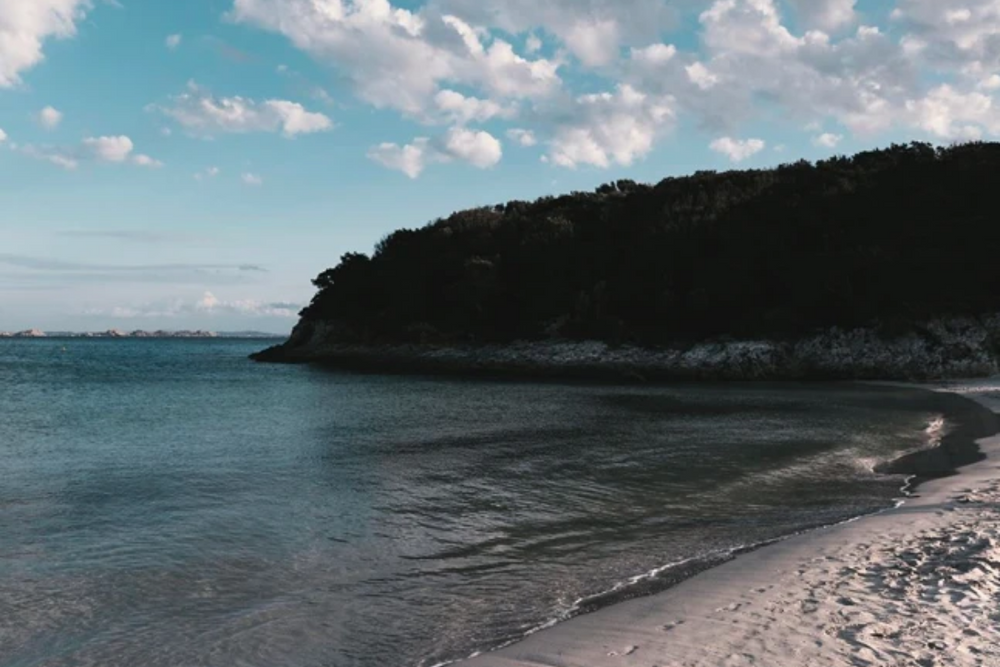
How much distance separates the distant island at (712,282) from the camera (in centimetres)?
4500

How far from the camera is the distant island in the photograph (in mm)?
45000

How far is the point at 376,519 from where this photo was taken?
10984 mm

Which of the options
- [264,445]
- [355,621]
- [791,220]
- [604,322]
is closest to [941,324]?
[791,220]

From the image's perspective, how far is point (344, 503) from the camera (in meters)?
12.1

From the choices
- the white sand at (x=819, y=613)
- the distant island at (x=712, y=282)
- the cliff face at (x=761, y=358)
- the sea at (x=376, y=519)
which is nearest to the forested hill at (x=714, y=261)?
the distant island at (x=712, y=282)

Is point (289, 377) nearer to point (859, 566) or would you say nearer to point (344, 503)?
point (344, 503)

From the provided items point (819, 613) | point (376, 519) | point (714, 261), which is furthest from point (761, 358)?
point (819, 613)

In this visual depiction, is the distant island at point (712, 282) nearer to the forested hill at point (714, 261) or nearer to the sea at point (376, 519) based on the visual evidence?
the forested hill at point (714, 261)

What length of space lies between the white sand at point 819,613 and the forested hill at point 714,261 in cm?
4078

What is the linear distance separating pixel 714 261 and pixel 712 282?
3.37 metres

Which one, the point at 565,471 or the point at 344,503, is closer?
the point at 344,503

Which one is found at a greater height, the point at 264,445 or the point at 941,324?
the point at 941,324

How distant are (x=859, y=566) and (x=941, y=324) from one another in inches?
1650

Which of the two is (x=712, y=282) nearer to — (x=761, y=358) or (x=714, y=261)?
(x=714, y=261)
